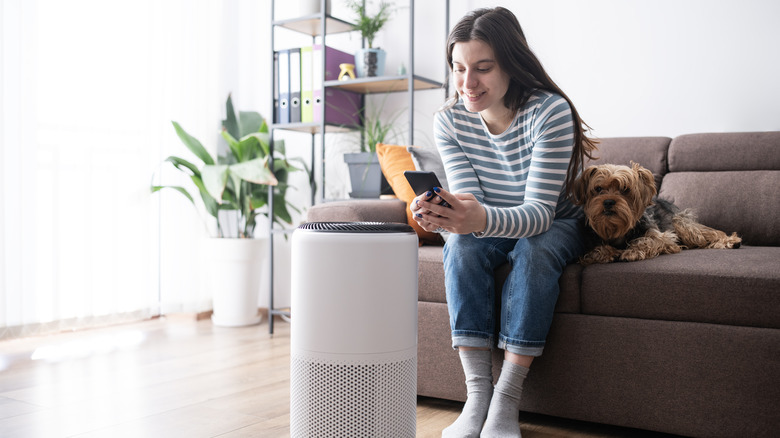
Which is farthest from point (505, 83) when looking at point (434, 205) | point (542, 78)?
point (434, 205)

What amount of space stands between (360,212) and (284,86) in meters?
1.23

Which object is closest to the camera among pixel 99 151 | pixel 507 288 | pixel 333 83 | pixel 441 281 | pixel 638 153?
pixel 507 288

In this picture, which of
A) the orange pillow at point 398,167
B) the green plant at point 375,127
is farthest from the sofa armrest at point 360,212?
the green plant at point 375,127

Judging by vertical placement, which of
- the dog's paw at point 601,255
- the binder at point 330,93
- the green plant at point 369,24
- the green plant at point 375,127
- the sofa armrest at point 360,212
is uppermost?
the green plant at point 369,24

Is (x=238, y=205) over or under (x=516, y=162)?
under

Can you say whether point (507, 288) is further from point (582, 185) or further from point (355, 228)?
point (355, 228)

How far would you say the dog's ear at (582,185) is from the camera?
1742 mm

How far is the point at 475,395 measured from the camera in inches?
59.9

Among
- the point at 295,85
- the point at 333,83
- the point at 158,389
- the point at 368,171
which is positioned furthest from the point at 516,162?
the point at 295,85

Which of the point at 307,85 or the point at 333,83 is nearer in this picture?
the point at 333,83

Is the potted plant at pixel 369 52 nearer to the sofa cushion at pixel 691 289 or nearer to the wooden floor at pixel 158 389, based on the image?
the wooden floor at pixel 158 389

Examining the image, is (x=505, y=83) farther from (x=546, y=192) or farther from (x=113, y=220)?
(x=113, y=220)

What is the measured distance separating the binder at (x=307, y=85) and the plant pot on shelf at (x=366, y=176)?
332 mm

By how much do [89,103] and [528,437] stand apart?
2.35 meters
